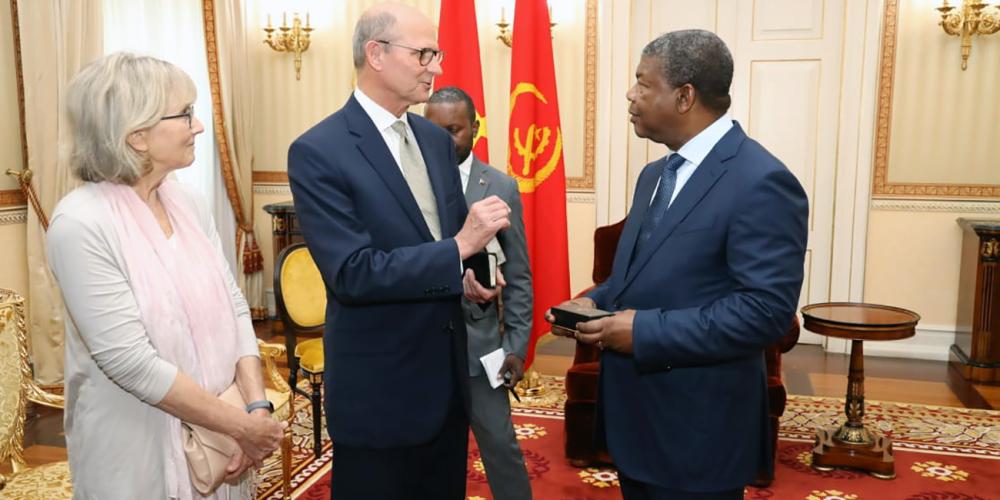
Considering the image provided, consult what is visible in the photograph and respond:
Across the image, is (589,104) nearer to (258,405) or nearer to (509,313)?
(509,313)

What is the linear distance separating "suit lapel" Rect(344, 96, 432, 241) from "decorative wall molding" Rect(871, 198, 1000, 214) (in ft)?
15.7

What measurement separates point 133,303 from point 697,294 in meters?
1.19

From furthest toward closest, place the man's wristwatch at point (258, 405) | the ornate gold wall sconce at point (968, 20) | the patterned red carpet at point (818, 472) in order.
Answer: the ornate gold wall sconce at point (968, 20) < the patterned red carpet at point (818, 472) < the man's wristwatch at point (258, 405)

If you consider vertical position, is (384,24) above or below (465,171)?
above

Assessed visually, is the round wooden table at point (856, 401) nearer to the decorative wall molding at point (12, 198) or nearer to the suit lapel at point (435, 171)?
the suit lapel at point (435, 171)

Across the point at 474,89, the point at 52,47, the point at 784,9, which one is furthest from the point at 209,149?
the point at 784,9

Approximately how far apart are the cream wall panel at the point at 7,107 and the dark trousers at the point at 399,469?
3.65 m

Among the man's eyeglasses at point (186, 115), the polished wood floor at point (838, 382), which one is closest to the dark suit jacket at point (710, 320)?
the man's eyeglasses at point (186, 115)

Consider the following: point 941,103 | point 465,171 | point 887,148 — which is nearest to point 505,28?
point 887,148

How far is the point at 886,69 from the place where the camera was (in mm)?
5535

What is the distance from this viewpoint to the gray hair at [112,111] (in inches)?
65.5

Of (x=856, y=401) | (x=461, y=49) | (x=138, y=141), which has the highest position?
(x=461, y=49)

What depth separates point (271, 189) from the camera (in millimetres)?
6957

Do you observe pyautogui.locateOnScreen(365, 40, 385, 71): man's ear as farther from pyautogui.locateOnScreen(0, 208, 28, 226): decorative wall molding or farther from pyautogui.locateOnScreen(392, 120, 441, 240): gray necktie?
pyautogui.locateOnScreen(0, 208, 28, 226): decorative wall molding
